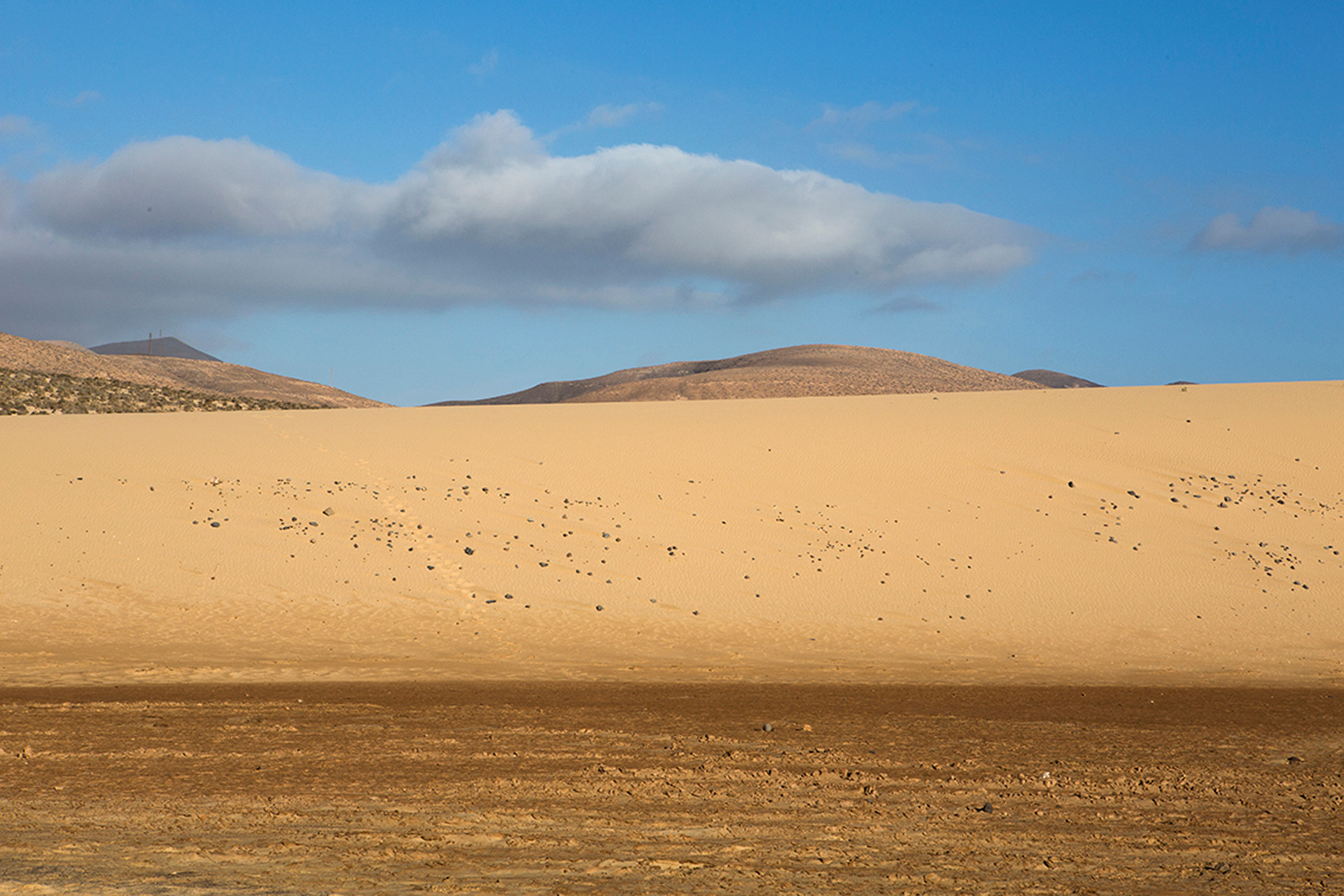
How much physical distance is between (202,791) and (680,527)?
10.7m

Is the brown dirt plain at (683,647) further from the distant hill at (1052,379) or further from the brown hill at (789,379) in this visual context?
the distant hill at (1052,379)

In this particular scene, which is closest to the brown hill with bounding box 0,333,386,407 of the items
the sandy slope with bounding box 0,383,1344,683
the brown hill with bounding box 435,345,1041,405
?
the brown hill with bounding box 435,345,1041,405

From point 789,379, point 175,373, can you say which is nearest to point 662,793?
point 789,379

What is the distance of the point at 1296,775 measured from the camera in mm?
6406

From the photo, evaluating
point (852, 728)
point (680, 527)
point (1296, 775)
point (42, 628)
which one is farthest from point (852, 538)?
point (42, 628)

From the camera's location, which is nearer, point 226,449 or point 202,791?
point 202,791

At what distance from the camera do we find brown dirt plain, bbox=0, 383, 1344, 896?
199 inches

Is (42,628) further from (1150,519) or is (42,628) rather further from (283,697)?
(1150,519)

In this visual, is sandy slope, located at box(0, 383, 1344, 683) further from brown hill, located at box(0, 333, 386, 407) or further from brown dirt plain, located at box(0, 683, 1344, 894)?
brown hill, located at box(0, 333, 386, 407)

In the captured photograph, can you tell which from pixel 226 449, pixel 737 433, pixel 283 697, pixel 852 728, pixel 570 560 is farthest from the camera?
pixel 737 433

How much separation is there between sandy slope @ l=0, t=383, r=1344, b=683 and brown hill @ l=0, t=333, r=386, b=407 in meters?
31.6

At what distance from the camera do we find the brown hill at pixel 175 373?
50.7 m

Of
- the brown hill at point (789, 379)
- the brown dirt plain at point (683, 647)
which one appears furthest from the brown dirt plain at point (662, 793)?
the brown hill at point (789, 379)

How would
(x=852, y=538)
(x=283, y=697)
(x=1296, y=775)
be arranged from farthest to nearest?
(x=852, y=538) < (x=283, y=697) < (x=1296, y=775)
